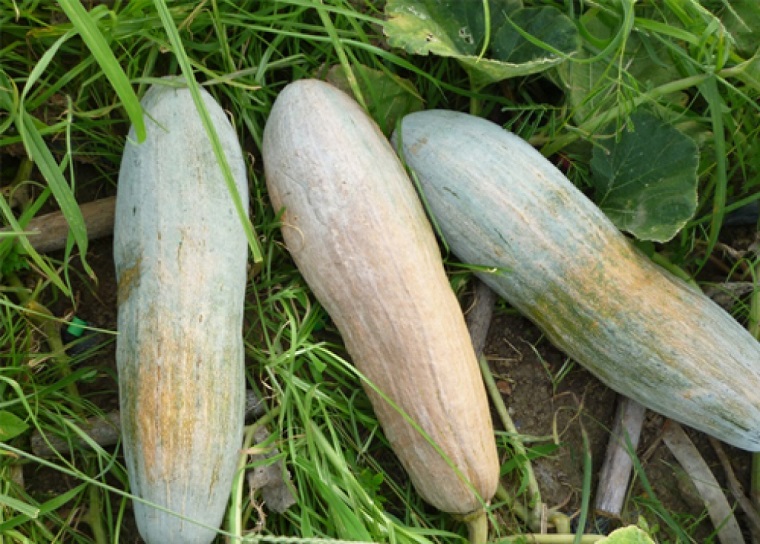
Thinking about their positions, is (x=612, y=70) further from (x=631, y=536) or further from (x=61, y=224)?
(x=61, y=224)

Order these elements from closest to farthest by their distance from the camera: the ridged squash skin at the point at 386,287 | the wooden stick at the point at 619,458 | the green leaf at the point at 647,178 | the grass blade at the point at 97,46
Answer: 1. the grass blade at the point at 97,46
2. the ridged squash skin at the point at 386,287
3. the green leaf at the point at 647,178
4. the wooden stick at the point at 619,458

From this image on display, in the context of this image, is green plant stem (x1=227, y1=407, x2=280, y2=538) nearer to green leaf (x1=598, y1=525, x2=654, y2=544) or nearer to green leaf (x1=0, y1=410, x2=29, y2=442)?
green leaf (x1=0, y1=410, x2=29, y2=442)

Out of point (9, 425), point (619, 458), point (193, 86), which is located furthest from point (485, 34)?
point (9, 425)

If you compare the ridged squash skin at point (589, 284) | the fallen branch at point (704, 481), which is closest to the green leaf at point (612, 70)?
the ridged squash skin at point (589, 284)

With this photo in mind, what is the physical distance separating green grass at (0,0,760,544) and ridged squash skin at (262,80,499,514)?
0.10m

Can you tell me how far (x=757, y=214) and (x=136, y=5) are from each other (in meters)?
1.59

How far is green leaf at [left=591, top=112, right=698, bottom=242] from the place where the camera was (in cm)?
218

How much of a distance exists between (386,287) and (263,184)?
1.44 feet

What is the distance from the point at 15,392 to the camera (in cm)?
213

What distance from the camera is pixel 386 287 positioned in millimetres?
2066

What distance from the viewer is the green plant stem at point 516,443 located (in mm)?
2242

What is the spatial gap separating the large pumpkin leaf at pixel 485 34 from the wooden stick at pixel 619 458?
850 millimetres

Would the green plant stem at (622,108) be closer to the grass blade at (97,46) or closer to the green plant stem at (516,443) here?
the green plant stem at (516,443)

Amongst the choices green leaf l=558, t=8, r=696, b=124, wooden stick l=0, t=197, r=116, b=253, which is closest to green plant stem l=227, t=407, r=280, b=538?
wooden stick l=0, t=197, r=116, b=253
